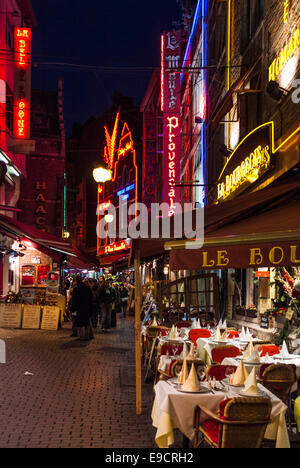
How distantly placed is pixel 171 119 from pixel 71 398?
641 inches

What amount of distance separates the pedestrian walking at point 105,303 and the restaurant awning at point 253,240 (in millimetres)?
13973

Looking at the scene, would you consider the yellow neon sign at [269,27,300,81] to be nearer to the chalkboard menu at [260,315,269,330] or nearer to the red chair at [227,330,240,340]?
the chalkboard menu at [260,315,269,330]

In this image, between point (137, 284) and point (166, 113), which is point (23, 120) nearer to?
point (166, 113)

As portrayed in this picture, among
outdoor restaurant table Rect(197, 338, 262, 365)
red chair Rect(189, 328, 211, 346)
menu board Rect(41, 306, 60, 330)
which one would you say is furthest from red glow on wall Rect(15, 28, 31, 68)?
outdoor restaurant table Rect(197, 338, 262, 365)

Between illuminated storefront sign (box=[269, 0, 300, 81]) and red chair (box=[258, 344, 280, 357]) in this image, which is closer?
red chair (box=[258, 344, 280, 357])

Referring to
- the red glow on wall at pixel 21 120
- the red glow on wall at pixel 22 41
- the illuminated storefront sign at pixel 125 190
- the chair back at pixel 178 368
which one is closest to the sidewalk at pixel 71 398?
the chair back at pixel 178 368

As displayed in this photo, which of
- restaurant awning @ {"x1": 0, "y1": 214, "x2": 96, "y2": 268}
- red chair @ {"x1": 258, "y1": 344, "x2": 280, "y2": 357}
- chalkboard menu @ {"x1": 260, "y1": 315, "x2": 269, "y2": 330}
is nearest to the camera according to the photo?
red chair @ {"x1": 258, "y1": 344, "x2": 280, "y2": 357}

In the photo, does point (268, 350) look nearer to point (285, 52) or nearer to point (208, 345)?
point (208, 345)

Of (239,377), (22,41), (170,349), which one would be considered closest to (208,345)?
(170,349)

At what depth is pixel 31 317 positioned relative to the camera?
20.9 m

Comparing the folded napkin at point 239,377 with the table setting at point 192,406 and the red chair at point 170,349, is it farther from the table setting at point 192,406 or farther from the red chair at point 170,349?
the red chair at point 170,349

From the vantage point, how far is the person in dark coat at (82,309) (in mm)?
17938

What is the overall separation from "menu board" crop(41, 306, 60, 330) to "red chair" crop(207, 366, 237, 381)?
1467cm

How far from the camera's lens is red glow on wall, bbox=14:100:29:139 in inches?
886
